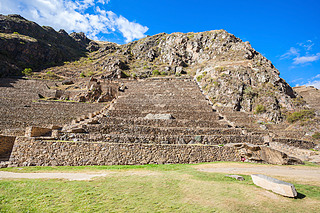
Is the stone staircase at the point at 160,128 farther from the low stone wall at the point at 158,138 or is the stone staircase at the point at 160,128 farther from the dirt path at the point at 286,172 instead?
the dirt path at the point at 286,172

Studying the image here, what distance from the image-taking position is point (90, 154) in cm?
1124

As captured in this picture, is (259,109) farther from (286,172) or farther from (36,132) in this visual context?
(36,132)

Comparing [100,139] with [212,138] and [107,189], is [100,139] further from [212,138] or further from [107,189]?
[212,138]

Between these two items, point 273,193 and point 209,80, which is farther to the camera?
point 209,80

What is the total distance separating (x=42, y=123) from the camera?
20.0 metres

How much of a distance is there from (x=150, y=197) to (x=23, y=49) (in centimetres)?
8825

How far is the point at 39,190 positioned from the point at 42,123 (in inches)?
681

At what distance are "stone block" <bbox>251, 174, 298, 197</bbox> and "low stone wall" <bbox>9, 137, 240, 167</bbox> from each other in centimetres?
646

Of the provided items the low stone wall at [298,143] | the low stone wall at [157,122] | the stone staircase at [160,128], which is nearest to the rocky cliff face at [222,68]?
the low stone wall at [298,143]

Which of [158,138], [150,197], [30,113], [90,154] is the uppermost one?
[30,113]

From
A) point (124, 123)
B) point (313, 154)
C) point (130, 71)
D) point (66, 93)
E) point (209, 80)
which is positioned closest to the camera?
point (313, 154)

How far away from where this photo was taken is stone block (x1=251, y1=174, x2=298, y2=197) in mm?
4738

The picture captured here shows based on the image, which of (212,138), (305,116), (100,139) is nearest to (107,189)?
(100,139)

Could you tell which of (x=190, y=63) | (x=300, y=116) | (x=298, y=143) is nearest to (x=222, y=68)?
(x=300, y=116)
